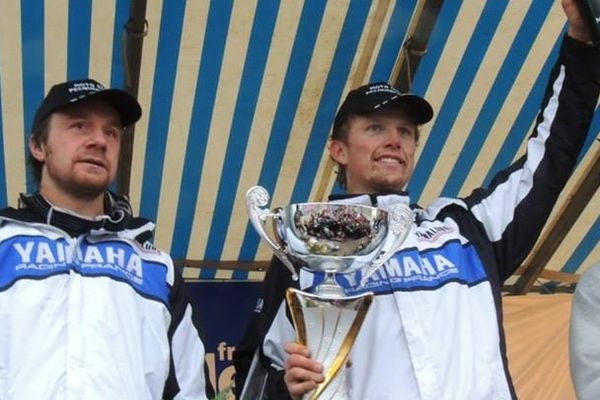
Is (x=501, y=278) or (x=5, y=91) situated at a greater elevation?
(x=501, y=278)

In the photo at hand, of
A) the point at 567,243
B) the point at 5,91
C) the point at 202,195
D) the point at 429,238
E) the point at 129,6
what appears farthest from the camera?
the point at 567,243

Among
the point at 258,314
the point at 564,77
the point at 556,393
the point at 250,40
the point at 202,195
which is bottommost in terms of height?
the point at 556,393

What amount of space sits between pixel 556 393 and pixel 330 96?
5.14ft

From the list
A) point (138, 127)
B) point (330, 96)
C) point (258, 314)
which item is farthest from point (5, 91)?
point (258, 314)

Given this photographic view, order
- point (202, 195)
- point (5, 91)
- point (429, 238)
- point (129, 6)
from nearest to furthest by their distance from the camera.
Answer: point (429, 238) < point (129, 6) < point (5, 91) < point (202, 195)

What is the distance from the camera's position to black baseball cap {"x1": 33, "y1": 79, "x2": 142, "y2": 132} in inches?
79.2

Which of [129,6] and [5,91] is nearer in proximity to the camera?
[129,6]

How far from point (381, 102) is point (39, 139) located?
0.77 metres

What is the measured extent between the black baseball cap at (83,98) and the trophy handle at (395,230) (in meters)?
0.65

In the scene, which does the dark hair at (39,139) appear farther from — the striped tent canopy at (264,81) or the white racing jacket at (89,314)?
the striped tent canopy at (264,81)

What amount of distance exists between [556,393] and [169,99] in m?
1.96

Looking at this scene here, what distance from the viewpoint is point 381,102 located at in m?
2.12

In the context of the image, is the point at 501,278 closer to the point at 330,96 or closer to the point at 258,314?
the point at 258,314

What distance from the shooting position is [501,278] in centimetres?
204
